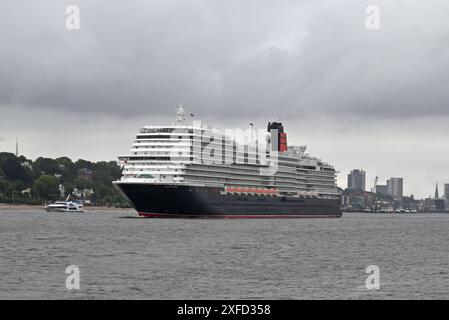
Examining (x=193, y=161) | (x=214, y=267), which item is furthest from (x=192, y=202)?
(x=214, y=267)

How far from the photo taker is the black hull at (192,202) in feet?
455

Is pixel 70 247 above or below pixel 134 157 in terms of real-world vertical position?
below

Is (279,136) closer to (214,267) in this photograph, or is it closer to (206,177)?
(206,177)

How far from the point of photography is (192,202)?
14225 cm

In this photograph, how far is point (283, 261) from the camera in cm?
6681

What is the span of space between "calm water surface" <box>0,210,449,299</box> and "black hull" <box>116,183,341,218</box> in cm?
4349

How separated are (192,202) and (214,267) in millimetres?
81024

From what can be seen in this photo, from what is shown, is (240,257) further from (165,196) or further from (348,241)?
(165,196)
